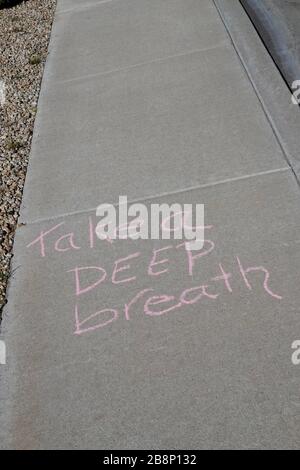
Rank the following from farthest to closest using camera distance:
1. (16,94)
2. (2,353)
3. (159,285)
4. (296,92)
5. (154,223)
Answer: (16,94)
(296,92)
(154,223)
(159,285)
(2,353)

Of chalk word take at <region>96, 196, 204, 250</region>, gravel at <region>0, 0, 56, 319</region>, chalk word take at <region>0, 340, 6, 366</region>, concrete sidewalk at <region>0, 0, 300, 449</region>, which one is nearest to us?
concrete sidewalk at <region>0, 0, 300, 449</region>

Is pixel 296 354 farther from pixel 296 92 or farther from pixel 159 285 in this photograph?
pixel 296 92

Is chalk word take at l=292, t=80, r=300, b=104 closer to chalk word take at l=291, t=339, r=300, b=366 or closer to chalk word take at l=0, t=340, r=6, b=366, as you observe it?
chalk word take at l=291, t=339, r=300, b=366

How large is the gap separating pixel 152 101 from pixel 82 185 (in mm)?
1488

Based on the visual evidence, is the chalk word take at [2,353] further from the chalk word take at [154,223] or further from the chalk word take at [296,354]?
the chalk word take at [296,354]

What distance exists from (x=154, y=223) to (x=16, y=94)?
3252 mm

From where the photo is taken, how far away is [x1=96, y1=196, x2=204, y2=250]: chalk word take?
13.0 feet

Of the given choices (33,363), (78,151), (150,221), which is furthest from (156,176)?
(33,363)

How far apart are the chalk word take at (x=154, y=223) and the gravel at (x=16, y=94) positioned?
75cm

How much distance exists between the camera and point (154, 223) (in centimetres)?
413

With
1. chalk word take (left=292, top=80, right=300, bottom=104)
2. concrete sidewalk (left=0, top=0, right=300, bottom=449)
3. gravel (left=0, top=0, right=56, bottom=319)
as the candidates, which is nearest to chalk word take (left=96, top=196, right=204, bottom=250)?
concrete sidewalk (left=0, top=0, right=300, bottom=449)

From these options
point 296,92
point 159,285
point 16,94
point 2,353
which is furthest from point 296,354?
point 16,94

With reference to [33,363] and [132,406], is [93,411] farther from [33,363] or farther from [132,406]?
[33,363]

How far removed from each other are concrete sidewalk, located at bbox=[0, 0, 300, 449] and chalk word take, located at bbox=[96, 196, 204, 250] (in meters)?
0.08
